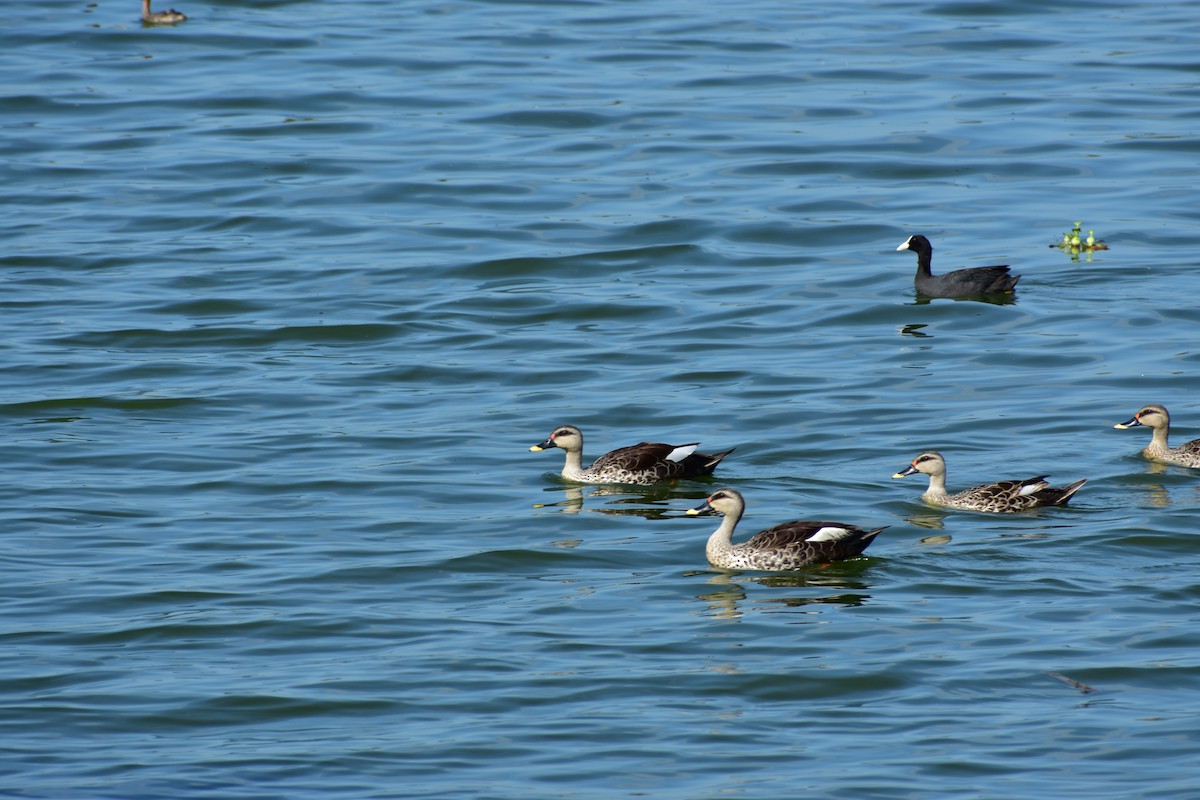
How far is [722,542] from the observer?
13.3 metres

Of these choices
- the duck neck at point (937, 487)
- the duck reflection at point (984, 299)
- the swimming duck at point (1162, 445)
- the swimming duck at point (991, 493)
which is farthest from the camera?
the duck reflection at point (984, 299)

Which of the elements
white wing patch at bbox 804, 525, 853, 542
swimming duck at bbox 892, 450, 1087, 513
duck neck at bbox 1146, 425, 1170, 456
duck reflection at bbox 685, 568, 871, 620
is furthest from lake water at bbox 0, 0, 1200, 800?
white wing patch at bbox 804, 525, 853, 542

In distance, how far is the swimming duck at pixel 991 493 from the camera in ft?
45.8

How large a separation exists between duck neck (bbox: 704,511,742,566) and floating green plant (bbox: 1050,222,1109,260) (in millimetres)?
9792

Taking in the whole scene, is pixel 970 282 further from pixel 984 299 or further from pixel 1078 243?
pixel 1078 243

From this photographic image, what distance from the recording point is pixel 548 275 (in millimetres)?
22500

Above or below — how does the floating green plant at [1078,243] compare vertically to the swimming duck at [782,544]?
above

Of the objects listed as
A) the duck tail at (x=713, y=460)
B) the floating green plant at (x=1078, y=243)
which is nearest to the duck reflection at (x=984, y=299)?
the floating green plant at (x=1078, y=243)

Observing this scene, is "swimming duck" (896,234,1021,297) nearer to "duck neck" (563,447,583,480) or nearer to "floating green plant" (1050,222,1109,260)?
"floating green plant" (1050,222,1109,260)

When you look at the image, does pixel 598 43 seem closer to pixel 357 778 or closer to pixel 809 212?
pixel 809 212

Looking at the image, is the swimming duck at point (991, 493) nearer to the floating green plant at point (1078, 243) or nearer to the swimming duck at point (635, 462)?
the swimming duck at point (635, 462)

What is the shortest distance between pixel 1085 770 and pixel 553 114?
835 inches

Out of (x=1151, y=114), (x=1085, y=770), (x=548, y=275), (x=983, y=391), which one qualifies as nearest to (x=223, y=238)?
(x=548, y=275)

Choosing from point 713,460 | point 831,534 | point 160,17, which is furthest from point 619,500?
point 160,17
